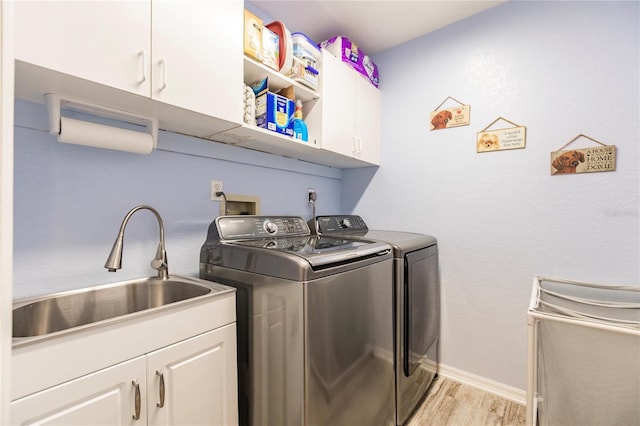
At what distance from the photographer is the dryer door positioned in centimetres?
170

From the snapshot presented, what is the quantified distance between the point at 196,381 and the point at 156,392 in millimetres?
149

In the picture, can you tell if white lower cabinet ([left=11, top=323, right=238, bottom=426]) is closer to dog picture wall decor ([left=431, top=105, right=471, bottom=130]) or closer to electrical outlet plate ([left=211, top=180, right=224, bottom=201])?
electrical outlet plate ([left=211, top=180, right=224, bottom=201])

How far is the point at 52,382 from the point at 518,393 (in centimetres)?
247

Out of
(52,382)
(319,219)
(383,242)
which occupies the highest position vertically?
(319,219)

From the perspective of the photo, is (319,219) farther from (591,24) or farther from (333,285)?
(591,24)

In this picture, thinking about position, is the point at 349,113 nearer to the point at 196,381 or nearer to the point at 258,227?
the point at 258,227

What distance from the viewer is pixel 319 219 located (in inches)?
81.9

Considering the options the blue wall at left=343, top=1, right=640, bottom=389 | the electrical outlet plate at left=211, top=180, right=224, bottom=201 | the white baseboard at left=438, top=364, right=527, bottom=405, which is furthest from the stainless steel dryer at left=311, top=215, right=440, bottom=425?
the electrical outlet plate at left=211, top=180, right=224, bottom=201

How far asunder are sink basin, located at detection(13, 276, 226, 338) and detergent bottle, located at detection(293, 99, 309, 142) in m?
1.01

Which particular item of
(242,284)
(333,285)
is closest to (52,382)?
(242,284)

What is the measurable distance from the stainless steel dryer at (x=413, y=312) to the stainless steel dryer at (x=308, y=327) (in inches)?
3.1

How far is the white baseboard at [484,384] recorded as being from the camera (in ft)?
6.29

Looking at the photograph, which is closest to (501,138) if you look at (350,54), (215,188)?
(350,54)

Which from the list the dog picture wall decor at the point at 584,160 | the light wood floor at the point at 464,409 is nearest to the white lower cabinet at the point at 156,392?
the light wood floor at the point at 464,409
